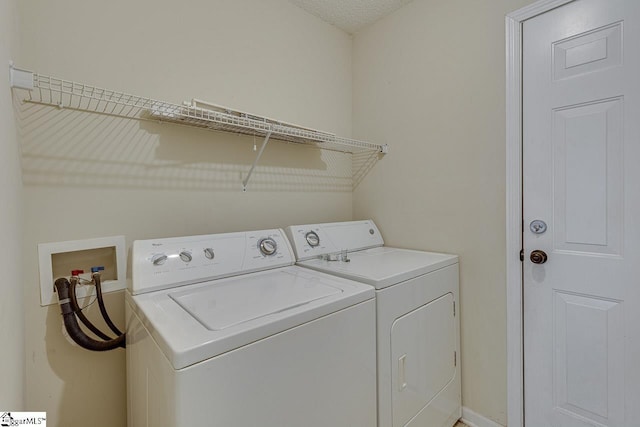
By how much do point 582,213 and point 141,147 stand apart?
2050 millimetres

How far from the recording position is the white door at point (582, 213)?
1241mm

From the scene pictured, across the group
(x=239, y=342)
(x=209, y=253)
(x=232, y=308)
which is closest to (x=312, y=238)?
(x=209, y=253)

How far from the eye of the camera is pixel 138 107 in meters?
1.35

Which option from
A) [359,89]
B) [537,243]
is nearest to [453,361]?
[537,243]

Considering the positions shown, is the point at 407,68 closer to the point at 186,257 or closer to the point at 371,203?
the point at 371,203

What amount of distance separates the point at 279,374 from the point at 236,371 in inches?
5.7

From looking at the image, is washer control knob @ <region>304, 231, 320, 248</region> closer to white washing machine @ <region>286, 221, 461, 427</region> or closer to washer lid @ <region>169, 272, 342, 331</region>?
white washing machine @ <region>286, 221, 461, 427</region>

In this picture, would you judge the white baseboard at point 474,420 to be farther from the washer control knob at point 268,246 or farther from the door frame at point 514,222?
the washer control knob at point 268,246

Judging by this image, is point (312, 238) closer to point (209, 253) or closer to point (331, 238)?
point (331, 238)

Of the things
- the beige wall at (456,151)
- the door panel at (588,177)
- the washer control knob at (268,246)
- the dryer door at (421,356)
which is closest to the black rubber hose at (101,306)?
the washer control knob at (268,246)

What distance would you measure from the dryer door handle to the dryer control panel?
0.68 metres

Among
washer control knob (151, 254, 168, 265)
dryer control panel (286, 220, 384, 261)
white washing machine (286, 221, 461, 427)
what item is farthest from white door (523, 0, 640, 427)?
washer control knob (151, 254, 168, 265)

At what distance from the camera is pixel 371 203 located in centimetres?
222

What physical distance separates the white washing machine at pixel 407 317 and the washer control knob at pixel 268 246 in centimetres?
13
